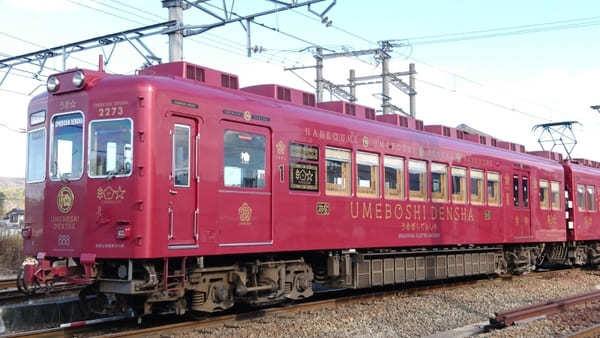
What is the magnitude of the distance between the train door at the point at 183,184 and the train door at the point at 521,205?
10.7 meters

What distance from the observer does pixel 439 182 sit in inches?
557

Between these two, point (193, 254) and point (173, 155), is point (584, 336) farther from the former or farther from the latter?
point (173, 155)

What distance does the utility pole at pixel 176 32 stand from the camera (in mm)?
16047

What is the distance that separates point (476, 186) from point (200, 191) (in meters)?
8.64

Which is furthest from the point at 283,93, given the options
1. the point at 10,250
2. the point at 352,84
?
the point at 352,84

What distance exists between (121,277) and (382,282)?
5.94 meters

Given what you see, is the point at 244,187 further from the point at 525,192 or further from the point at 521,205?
the point at 525,192

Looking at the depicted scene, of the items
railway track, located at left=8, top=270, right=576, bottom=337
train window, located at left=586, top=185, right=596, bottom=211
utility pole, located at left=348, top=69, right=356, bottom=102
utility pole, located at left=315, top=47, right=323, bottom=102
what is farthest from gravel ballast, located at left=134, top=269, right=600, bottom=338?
utility pole, located at left=348, top=69, right=356, bottom=102

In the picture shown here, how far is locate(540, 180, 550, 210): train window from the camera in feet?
60.1

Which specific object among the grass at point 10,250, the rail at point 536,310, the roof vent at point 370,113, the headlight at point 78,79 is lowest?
the rail at point 536,310

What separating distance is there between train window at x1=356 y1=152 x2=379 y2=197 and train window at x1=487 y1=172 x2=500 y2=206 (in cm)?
479

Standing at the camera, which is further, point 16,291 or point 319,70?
point 319,70

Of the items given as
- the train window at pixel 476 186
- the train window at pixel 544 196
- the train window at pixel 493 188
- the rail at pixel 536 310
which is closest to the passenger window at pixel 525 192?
the train window at pixel 544 196

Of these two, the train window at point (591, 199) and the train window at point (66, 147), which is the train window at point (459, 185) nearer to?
the train window at point (591, 199)
